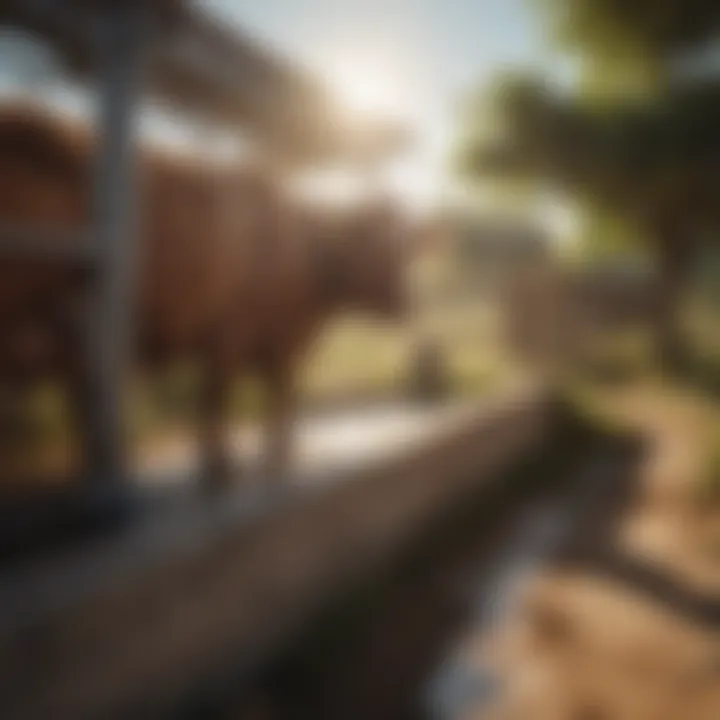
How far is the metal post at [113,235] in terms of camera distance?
3.40 metres

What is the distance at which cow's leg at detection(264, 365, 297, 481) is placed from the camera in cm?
501

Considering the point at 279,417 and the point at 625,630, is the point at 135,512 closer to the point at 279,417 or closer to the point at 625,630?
the point at 279,417

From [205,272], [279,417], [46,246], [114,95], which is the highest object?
[114,95]

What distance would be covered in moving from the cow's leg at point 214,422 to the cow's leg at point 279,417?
1.10 ft

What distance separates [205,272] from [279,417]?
1.18m

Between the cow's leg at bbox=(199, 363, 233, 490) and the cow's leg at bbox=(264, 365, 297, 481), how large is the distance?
34 cm

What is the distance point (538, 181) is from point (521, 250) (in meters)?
5.46

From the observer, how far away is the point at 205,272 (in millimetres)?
4191

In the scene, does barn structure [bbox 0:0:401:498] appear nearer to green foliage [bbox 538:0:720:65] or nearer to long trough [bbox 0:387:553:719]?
long trough [bbox 0:387:553:719]

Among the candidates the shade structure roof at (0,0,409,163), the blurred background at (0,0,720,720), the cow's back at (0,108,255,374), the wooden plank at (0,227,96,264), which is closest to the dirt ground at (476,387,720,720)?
the blurred background at (0,0,720,720)

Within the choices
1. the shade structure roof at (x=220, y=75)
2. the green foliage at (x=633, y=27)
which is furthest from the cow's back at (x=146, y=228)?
the green foliage at (x=633, y=27)

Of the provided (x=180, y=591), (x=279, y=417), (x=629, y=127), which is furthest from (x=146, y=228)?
(x=629, y=127)

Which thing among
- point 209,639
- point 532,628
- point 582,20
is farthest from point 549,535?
point 582,20

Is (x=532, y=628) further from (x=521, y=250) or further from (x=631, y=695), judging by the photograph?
(x=521, y=250)
